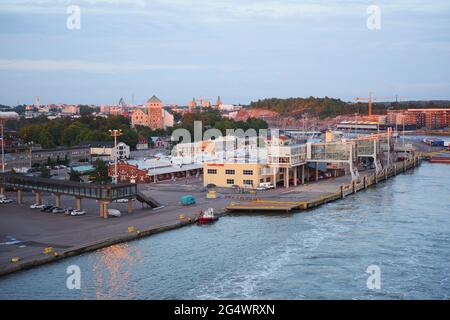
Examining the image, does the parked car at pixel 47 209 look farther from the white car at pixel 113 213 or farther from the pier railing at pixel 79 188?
Result: the white car at pixel 113 213

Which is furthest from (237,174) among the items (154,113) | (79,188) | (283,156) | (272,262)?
(154,113)

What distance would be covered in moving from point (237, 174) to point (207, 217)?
16.6 ft

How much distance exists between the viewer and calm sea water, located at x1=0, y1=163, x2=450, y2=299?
8.27 m

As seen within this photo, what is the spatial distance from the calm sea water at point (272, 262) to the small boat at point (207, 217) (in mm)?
215

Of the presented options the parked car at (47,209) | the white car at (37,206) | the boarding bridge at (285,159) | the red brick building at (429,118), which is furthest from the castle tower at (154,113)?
the parked car at (47,209)

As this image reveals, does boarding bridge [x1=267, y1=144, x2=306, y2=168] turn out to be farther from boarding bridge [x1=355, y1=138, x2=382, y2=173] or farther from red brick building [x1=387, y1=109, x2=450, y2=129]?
red brick building [x1=387, y1=109, x2=450, y2=129]

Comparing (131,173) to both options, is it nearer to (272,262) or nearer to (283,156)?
(283,156)

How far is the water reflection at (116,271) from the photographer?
27.2ft

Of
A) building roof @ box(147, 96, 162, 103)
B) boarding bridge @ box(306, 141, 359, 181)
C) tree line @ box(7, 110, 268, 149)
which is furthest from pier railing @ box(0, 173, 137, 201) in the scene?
building roof @ box(147, 96, 162, 103)

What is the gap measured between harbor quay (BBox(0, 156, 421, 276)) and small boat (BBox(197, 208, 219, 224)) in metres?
0.17
